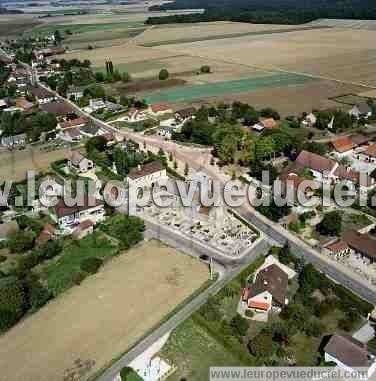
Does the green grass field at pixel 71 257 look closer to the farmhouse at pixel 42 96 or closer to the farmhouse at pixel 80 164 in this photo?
the farmhouse at pixel 80 164

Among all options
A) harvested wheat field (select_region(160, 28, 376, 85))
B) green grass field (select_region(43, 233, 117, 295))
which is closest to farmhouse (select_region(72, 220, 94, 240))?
green grass field (select_region(43, 233, 117, 295))

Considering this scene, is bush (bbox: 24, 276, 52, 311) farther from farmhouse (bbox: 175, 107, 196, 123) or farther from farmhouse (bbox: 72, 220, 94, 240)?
farmhouse (bbox: 175, 107, 196, 123)

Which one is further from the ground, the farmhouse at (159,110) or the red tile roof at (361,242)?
the farmhouse at (159,110)

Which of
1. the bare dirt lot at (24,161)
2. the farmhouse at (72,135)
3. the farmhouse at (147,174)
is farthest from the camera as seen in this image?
the farmhouse at (72,135)

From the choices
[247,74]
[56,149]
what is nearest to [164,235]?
[56,149]

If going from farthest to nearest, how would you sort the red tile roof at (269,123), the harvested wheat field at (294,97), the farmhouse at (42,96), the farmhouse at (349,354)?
the farmhouse at (42,96)
the harvested wheat field at (294,97)
the red tile roof at (269,123)
the farmhouse at (349,354)

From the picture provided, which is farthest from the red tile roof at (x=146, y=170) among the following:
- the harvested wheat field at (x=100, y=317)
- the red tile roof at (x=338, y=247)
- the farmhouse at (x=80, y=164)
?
the red tile roof at (x=338, y=247)
